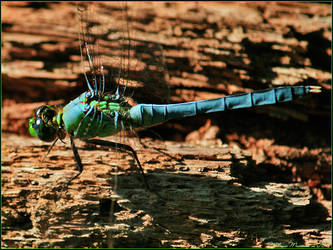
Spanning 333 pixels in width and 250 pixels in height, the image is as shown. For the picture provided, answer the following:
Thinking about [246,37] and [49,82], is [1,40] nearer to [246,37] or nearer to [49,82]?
[49,82]

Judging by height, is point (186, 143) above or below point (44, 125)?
below

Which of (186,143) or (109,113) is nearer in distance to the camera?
(109,113)

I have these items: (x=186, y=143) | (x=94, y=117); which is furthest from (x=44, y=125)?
(x=186, y=143)

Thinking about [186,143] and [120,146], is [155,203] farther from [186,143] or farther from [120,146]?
[186,143]

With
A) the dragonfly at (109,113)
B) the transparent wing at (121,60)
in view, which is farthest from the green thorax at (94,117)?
the transparent wing at (121,60)

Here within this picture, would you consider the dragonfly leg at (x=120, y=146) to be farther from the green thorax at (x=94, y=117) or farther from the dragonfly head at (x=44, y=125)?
the dragonfly head at (x=44, y=125)

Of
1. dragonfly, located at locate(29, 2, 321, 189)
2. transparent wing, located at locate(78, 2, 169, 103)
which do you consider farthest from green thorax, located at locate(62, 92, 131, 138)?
transparent wing, located at locate(78, 2, 169, 103)

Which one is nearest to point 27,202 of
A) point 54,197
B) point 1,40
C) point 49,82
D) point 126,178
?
point 54,197
